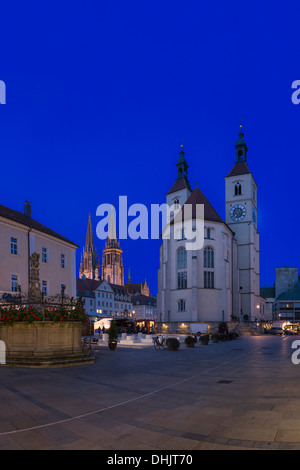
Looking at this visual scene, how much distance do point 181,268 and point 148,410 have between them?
55.9 m

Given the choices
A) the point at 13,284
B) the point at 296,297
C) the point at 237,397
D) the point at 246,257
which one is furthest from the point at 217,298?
the point at 296,297

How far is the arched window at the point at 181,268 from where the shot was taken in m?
63.7

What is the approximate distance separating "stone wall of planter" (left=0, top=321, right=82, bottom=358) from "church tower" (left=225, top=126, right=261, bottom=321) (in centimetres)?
5879

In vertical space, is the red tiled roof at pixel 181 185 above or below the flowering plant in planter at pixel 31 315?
above

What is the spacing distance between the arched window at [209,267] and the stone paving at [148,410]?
160 ft

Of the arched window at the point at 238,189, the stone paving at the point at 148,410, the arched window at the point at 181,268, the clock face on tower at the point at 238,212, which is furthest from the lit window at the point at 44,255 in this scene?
the arched window at the point at 238,189

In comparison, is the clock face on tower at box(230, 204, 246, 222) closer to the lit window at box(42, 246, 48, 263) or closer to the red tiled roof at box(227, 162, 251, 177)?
the red tiled roof at box(227, 162, 251, 177)

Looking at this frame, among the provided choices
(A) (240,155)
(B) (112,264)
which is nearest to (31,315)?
(A) (240,155)

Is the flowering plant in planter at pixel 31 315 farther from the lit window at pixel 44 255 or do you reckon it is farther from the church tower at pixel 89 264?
the church tower at pixel 89 264

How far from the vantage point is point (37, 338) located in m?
17.0

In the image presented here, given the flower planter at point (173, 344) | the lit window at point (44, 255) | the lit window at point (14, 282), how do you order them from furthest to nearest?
the lit window at point (44, 255), the lit window at point (14, 282), the flower planter at point (173, 344)
